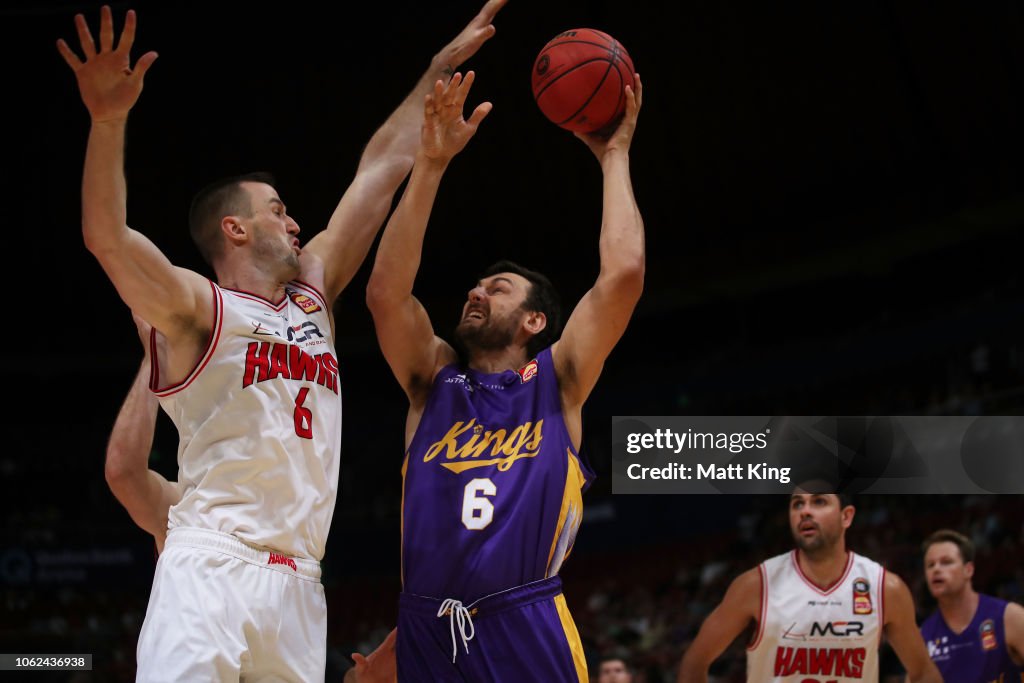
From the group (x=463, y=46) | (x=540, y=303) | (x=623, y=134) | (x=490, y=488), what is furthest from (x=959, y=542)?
(x=463, y=46)

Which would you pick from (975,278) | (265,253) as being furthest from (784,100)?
(265,253)

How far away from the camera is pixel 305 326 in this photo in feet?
12.1

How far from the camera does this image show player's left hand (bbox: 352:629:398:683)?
3.92 meters

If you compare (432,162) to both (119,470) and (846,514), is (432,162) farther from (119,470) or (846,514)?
(846,514)

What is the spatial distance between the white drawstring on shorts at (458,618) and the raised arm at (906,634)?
335cm

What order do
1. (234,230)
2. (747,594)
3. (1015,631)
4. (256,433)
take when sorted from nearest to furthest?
(256,433) < (234,230) < (747,594) < (1015,631)

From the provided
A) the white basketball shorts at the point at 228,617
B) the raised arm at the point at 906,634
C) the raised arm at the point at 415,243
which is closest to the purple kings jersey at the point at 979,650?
the raised arm at the point at 906,634

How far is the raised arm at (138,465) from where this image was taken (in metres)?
4.34

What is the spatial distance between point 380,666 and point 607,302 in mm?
1492

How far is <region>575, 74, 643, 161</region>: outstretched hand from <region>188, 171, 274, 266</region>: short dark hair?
128cm

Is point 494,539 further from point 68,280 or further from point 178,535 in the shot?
point 68,280

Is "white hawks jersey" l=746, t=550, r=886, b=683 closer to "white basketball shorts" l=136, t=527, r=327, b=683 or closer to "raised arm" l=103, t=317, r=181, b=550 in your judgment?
"raised arm" l=103, t=317, r=181, b=550

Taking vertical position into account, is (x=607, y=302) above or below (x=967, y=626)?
above

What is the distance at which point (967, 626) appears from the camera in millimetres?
7109
